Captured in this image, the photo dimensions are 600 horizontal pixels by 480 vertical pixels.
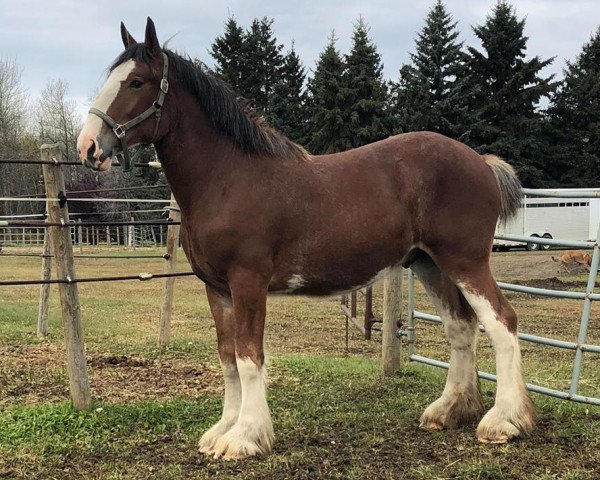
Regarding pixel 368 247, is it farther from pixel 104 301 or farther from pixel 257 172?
pixel 104 301

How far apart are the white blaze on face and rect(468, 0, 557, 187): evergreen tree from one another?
31.0 meters

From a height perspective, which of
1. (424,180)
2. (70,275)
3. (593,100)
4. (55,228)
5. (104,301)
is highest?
(593,100)

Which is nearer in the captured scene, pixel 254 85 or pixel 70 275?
pixel 70 275

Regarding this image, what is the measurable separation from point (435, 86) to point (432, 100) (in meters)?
0.81

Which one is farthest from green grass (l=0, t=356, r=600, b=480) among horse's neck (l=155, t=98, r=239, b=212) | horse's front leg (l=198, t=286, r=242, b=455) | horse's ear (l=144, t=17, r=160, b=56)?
horse's ear (l=144, t=17, r=160, b=56)

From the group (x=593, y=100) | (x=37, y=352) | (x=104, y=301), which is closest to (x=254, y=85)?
(x=593, y=100)

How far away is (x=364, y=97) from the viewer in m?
31.5

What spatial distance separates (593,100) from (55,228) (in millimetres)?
36766

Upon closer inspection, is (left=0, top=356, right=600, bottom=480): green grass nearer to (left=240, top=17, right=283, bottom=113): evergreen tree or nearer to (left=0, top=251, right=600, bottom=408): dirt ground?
(left=0, top=251, right=600, bottom=408): dirt ground

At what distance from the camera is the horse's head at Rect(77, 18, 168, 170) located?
10.6 ft

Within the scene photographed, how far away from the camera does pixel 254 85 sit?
35.6 metres

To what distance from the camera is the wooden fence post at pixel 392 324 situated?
5312 millimetres

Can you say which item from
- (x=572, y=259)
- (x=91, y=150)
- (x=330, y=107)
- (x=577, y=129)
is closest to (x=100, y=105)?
(x=91, y=150)

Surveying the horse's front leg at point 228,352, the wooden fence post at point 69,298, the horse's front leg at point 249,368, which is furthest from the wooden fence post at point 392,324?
the wooden fence post at point 69,298
